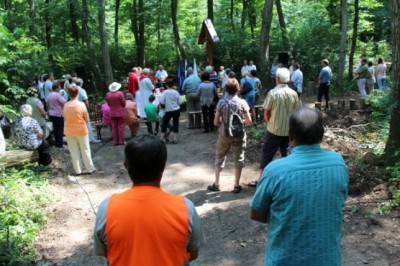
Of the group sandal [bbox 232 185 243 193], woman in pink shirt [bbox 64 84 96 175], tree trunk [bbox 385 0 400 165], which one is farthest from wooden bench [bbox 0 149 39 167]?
tree trunk [bbox 385 0 400 165]

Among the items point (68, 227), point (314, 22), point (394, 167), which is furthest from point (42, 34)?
point (394, 167)

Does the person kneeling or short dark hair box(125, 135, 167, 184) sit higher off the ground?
short dark hair box(125, 135, 167, 184)

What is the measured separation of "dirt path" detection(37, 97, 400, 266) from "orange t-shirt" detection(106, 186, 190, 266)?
3.10 meters

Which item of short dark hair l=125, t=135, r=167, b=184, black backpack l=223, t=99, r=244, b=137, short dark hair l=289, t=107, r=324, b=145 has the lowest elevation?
black backpack l=223, t=99, r=244, b=137

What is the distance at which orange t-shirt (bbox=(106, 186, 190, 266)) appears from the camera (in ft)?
7.10

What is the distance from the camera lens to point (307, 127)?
2.54m

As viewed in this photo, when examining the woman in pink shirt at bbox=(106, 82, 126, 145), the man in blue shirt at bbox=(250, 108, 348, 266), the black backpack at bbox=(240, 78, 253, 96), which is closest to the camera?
the man in blue shirt at bbox=(250, 108, 348, 266)

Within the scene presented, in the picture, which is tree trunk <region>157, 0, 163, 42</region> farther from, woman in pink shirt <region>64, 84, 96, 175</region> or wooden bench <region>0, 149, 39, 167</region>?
wooden bench <region>0, 149, 39, 167</region>

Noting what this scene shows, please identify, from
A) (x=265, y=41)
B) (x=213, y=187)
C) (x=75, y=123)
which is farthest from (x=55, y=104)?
(x=265, y=41)

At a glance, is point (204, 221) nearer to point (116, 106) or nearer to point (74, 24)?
point (116, 106)

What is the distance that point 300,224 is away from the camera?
2432 millimetres

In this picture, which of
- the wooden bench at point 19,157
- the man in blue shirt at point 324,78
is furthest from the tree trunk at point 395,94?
the man in blue shirt at point 324,78

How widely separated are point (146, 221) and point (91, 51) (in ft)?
70.1

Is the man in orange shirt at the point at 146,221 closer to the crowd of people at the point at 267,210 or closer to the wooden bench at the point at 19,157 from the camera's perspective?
the crowd of people at the point at 267,210
